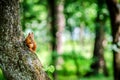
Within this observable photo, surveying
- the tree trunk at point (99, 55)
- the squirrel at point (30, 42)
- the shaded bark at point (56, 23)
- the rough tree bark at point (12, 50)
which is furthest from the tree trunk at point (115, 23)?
the tree trunk at point (99, 55)

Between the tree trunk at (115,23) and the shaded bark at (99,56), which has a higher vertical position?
the tree trunk at (115,23)

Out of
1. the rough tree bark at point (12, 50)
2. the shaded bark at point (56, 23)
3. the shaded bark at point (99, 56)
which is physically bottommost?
the shaded bark at point (99, 56)

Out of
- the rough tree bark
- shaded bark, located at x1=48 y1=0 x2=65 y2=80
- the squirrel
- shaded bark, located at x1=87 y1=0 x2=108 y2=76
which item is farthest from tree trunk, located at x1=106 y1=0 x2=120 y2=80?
shaded bark, located at x1=87 y1=0 x2=108 y2=76

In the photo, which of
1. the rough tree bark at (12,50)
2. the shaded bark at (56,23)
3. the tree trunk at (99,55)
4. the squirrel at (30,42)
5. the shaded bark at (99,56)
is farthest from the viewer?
the tree trunk at (99,55)

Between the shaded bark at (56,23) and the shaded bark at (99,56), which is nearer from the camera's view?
the shaded bark at (56,23)

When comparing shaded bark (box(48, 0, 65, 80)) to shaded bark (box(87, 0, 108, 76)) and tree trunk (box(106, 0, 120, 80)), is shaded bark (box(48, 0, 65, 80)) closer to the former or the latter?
shaded bark (box(87, 0, 108, 76))

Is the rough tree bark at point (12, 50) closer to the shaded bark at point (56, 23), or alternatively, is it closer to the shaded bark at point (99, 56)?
the shaded bark at point (56, 23)

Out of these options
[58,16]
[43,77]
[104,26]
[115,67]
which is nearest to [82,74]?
[104,26]

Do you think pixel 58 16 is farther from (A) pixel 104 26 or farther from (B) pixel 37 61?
(B) pixel 37 61

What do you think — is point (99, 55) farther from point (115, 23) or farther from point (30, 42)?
point (30, 42)
